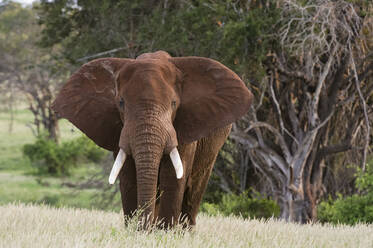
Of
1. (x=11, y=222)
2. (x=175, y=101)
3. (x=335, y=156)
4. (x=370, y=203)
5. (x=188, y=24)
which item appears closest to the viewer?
(x=175, y=101)

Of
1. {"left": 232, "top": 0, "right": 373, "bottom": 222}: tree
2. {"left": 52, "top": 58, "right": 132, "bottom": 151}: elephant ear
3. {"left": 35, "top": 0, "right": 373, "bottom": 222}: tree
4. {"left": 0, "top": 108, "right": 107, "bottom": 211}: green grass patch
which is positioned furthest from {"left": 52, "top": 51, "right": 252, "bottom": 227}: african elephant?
→ {"left": 0, "top": 108, "right": 107, "bottom": 211}: green grass patch

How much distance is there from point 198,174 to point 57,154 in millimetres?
25066

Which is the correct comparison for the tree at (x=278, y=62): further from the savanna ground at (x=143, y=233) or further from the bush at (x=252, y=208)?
the savanna ground at (x=143, y=233)

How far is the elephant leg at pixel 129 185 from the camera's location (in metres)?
6.11

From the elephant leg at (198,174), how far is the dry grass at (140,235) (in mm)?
323

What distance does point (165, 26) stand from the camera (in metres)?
13.7

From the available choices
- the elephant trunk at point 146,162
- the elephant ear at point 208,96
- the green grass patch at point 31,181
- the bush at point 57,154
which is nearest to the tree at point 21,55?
the green grass patch at point 31,181

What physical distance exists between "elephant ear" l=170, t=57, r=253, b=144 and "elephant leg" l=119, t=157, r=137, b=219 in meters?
0.72

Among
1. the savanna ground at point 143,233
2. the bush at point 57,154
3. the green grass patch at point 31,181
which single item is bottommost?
the green grass patch at point 31,181

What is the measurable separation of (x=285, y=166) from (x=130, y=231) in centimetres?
903

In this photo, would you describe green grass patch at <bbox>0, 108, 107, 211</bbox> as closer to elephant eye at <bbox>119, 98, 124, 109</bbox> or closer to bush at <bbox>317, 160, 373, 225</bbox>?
bush at <bbox>317, 160, 373, 225</bbox>

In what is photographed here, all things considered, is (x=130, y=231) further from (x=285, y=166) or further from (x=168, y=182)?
(x=285, y=166)

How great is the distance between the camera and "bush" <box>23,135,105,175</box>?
30.8m

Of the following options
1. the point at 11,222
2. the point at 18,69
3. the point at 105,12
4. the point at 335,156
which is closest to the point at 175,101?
the point at 11,222
